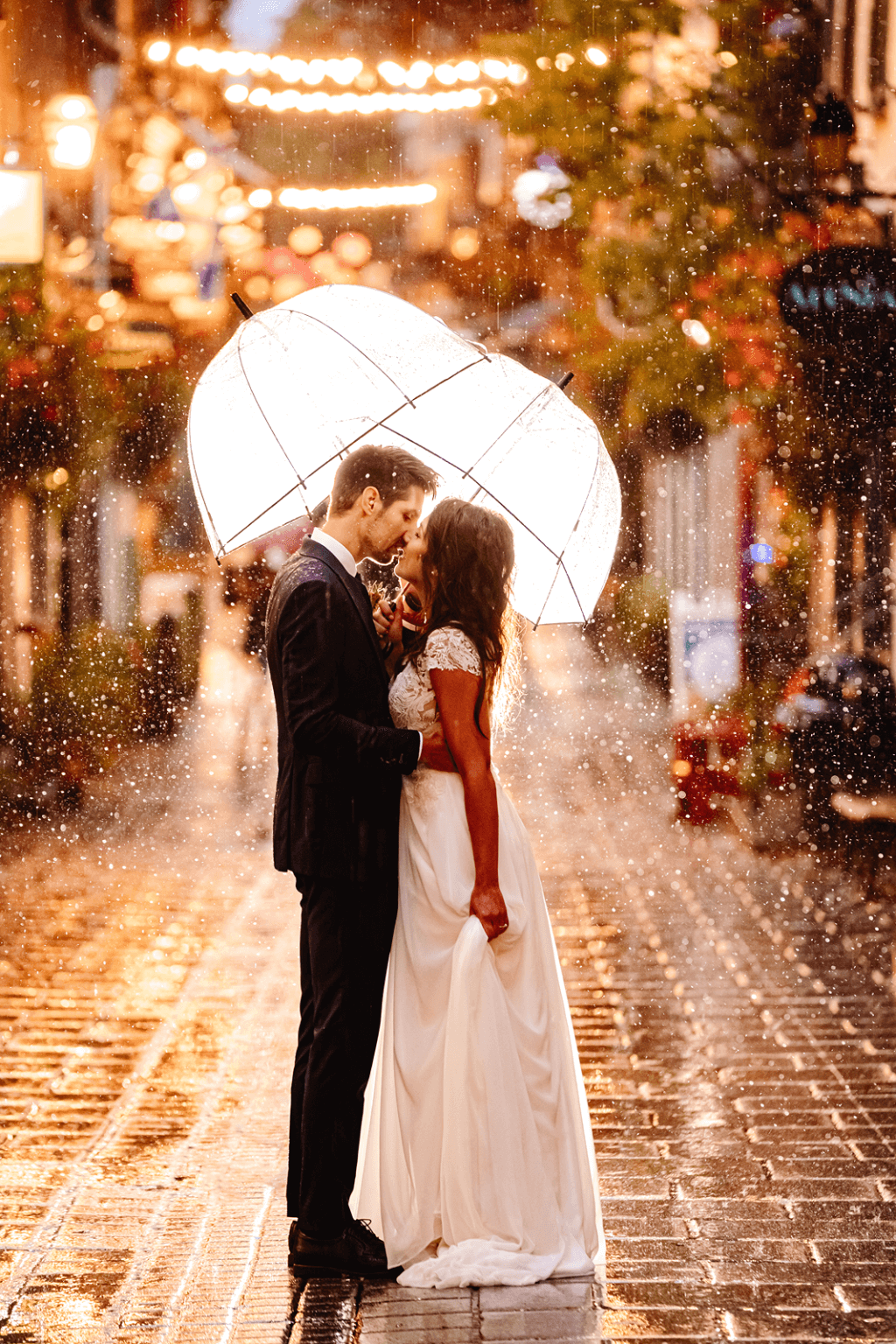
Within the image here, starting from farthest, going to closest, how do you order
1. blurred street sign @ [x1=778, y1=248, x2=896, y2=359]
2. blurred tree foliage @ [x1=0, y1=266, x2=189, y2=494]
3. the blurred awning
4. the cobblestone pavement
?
the blurred awning < blurred tree foliage @ [x1=0, y1=266, x2=189, y2=494] < blurred street sign @ [x1=778, y1=248, x2=896, y2=359] < the cobblestone pavement

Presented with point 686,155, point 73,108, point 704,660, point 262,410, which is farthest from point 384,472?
point 73,108

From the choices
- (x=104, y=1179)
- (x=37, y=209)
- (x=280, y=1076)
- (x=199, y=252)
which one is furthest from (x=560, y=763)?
(x=104, y=1179)

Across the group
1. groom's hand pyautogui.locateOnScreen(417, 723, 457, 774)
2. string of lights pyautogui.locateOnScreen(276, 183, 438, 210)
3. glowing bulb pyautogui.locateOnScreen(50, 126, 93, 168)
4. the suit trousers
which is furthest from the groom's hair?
string of lights pyautogui.locateOnScreen(276, 183, 438, 210)

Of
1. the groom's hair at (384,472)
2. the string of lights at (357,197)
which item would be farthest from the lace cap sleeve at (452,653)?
the string of lights at (357,197)

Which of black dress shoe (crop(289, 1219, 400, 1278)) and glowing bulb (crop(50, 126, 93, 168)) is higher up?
glowing bulb (crop(50, 126, 93, 168))

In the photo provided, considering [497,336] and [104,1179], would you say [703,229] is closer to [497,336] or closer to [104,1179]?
[497,336]

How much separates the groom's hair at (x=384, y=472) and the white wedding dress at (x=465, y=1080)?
386 mm

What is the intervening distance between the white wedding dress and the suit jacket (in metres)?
0.13

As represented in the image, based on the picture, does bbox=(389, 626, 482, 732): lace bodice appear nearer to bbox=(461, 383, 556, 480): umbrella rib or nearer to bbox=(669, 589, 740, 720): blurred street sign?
bbox=(461, 383, 556, 480): umbrella rib

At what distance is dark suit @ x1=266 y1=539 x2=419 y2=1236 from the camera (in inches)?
156

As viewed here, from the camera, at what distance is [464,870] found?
4.15 m

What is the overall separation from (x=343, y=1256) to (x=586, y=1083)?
1.92 metres

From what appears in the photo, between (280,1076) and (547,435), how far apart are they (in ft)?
9.64

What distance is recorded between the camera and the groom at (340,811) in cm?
399
